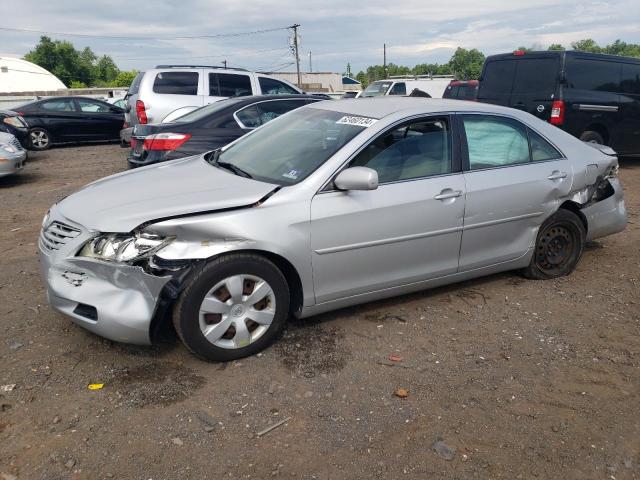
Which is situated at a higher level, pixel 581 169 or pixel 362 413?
pixel 581 169

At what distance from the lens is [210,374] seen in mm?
3320

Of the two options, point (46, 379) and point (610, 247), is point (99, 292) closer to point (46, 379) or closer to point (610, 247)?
point (46, 379)

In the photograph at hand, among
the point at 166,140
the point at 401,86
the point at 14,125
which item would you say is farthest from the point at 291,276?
the point at 401,86

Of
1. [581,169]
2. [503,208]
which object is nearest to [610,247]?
[581,169]

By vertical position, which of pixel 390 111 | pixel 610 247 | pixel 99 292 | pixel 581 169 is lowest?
pixel 610 247

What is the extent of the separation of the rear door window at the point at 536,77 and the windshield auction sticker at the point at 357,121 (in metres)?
6.61

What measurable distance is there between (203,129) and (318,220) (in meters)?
4.01

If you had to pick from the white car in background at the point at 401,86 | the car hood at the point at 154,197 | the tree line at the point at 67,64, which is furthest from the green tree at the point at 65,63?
the car hood at the point at 154,197

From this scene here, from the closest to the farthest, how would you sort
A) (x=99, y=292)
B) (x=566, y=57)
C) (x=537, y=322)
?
(x=99, y=292), (x=537, y=322), (x=566, y=57)

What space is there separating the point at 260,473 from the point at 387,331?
1.60m

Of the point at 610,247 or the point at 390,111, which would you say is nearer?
the point at 390,111

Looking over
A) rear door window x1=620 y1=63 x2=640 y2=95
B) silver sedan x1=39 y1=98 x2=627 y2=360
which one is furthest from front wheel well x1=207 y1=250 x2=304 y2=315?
rear door window x1=620 y1=63 x2=640 y2=95

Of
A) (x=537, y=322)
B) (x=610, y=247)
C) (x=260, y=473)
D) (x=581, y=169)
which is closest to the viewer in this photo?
(x=260, y=473)

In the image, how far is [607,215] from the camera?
5.00 m
